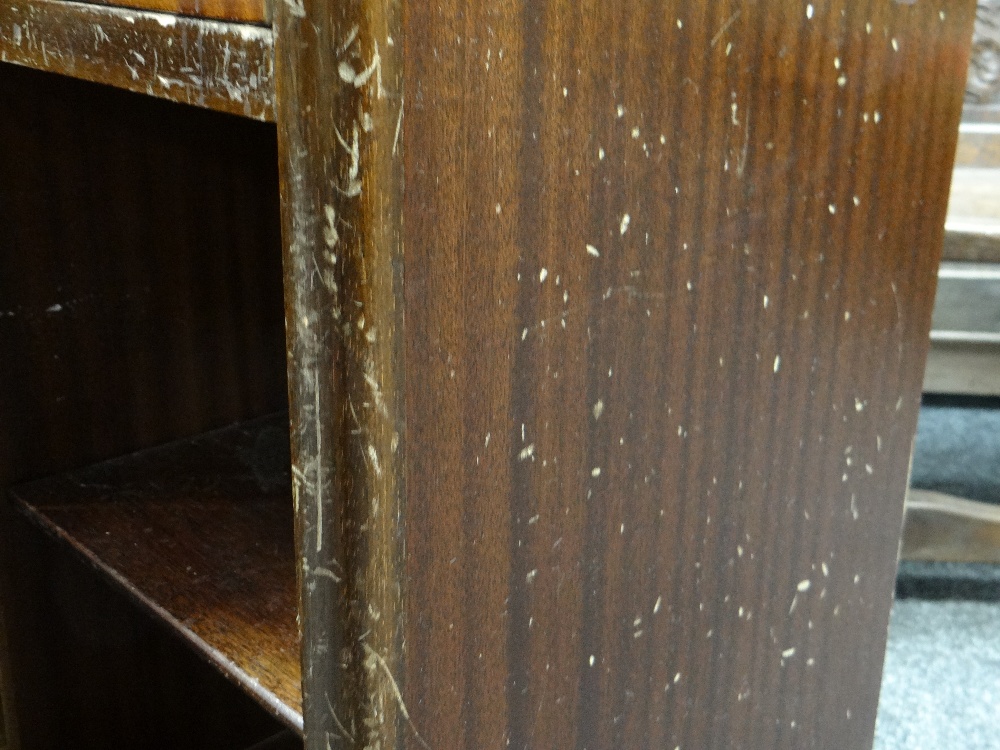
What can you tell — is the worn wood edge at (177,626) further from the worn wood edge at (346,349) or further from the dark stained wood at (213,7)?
the dark stained wood at (213,7)

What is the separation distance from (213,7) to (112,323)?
1.56 ft

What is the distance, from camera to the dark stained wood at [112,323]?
747 millimetres

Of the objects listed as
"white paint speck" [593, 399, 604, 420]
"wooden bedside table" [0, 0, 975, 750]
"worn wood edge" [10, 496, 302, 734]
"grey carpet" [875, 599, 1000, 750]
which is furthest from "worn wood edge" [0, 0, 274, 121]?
"grey carpet" [875, 599, 1000, 750]

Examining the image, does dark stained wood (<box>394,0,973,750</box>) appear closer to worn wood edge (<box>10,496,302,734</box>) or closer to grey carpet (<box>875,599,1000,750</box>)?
worn wood edge (<box>10,496,302,734</box>)

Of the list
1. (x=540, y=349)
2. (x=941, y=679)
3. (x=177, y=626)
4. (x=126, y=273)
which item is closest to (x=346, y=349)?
(x=540, y=349)

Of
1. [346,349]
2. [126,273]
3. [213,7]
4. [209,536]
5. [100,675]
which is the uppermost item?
[213,7]

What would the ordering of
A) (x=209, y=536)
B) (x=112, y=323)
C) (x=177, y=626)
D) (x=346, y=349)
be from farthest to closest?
(x=112, y=323) < (x=209, y=536) < (x=177, y=626) < (x=346, y=349)

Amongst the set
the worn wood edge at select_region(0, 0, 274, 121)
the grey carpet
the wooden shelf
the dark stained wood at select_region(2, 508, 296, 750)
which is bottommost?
the grey carpet

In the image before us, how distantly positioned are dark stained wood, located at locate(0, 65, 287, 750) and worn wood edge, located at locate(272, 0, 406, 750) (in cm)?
45

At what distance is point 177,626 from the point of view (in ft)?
1.92

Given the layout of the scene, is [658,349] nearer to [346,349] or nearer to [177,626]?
[346,349]

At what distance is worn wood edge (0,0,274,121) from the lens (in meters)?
0.36

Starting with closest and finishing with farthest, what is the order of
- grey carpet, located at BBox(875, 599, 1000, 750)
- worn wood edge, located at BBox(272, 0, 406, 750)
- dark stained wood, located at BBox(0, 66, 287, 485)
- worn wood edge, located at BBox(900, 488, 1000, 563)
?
worn wood edge, located at BBox(272, 0, 406, 750) → dark stained wood, located at BBox(0, 66, 287, 485) → grey carpet, located at BBox(875, 599, 1000, 750) → worn wood edge, located at BBox(900, 488, 1000, 563)

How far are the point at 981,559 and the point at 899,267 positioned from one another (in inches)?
33.2
